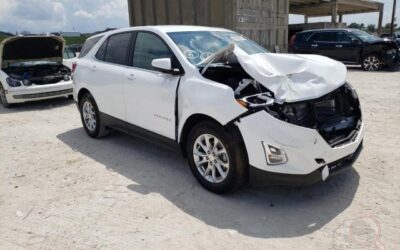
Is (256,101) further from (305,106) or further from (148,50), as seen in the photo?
(148,50)

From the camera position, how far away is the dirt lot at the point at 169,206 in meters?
2.96

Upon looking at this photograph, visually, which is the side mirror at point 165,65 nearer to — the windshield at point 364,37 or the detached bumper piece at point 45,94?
the detached bumper piece at point 45,94

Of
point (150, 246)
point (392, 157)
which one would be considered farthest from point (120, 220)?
point (392, 157)

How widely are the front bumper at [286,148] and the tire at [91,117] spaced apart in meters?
3.03

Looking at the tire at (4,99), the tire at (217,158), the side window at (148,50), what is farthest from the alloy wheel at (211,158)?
the tire at (4,99)

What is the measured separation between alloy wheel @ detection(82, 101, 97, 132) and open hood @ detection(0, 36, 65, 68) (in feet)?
12.5

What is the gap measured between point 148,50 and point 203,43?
721 mm

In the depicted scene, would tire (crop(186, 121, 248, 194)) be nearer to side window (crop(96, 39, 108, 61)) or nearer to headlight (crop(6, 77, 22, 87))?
side window (crop(96, 39, 108, 61))

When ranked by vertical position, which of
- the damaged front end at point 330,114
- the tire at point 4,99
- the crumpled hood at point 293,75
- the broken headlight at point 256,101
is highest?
the crumpled hood at point 293,75

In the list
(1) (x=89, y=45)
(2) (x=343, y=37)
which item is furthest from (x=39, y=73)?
(2) (x=343, y=37)

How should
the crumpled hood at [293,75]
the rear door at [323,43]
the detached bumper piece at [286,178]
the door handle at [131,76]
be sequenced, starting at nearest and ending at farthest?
the detached bumper piece at [286,178] → the crumpled hood at [293,75] → the door handle at [131,76] → the rear door at [323,43]

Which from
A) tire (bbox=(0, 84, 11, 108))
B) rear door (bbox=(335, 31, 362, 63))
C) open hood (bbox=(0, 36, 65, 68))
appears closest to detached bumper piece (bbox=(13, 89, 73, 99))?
tire (bbox=(0, 84, 11, 108))

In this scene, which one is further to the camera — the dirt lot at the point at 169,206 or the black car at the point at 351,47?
the black car at the point at 351,47

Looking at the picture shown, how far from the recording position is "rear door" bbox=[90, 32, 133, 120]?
4.84 m
